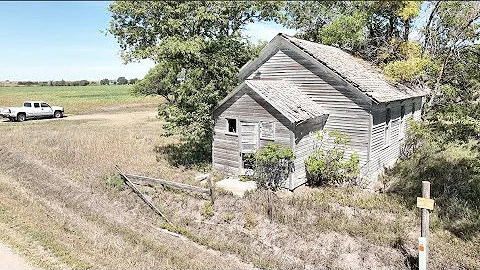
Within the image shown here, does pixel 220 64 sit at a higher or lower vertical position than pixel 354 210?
higher

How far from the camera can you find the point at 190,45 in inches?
652

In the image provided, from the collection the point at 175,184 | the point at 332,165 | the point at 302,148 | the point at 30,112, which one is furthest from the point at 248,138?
the point at 30,112

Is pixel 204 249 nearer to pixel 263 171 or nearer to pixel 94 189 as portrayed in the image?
pixel 263 171

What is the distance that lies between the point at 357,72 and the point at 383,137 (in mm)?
3237

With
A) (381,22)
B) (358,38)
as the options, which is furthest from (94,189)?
(381,22)

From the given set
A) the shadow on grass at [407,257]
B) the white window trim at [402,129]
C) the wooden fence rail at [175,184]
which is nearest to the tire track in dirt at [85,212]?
the wooden fence rail at [175,184]

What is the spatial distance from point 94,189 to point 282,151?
7.60 m

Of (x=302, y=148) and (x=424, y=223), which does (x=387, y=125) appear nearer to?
(x=302, y=148)

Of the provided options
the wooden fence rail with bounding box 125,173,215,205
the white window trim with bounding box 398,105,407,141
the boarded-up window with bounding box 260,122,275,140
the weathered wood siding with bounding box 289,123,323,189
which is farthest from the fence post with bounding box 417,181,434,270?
the white window trim with bounding box 398,105,407,141

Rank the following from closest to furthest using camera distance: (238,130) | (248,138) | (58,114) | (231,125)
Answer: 1. (248,138)
2. (238,130)
3. (231,125)
4. (58,114)

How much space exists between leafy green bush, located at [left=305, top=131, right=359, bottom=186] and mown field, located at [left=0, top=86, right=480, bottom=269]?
2.56 feet

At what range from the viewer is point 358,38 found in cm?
2394

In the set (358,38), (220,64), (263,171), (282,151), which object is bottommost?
(263,171)

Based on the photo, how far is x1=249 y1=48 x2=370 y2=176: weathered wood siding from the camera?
15.5 meters
